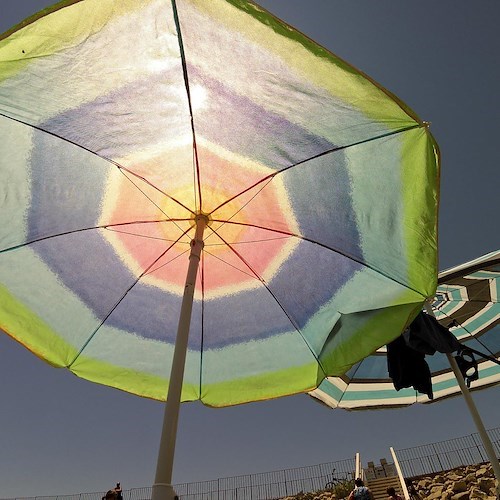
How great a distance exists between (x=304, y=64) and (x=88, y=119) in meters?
1.69

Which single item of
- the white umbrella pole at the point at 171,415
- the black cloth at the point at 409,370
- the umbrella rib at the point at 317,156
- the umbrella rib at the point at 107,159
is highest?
the umbrella rib at the point at 107,159

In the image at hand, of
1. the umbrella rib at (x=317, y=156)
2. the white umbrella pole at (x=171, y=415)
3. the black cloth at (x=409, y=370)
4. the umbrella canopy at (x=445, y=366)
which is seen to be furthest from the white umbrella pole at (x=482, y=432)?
the white umbrella pole at (x=171, y=415)

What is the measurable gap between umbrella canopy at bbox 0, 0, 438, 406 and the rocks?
9176mm

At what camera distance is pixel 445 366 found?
750cm

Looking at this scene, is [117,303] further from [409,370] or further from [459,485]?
[459,485]

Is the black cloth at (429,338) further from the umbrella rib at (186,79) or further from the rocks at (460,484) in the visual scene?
the rocks at (460,484)

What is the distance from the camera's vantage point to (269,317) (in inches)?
165

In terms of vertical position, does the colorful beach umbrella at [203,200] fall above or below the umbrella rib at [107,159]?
below

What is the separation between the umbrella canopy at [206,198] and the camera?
8.13ft

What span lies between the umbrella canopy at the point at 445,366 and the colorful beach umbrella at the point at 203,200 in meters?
3.68

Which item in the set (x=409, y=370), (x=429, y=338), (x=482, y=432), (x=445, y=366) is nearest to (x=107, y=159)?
(x=429, y=338)

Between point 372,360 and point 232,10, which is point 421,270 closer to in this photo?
point 232,10

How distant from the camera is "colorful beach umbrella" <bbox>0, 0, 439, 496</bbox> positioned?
2.48 metres

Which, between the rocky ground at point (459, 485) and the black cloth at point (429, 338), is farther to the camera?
the rocky ground at point (459, 485)
